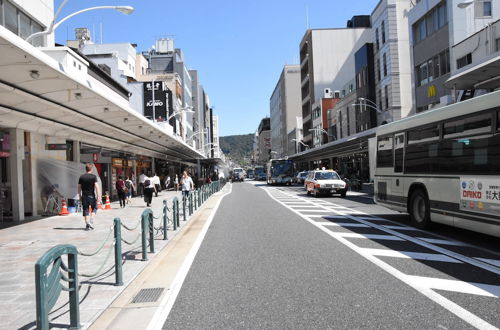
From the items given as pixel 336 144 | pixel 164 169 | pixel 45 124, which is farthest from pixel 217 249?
pixel 164 169

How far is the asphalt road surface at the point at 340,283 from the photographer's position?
4.77 m

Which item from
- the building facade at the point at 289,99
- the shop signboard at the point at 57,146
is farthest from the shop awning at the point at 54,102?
the building facade at the point at 289,99

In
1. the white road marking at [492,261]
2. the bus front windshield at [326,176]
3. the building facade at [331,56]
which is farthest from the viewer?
the building facade at [331,56]

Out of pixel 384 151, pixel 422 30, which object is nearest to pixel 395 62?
pixel 422 30

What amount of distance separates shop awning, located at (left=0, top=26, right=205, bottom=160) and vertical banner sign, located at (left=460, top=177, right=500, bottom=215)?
9.20m

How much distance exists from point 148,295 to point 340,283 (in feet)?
8.66

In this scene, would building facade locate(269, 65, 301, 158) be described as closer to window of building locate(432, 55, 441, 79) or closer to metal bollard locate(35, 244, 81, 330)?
window of building locate(432, 55, 441, 79)

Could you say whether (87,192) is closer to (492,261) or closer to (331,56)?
(492,261)

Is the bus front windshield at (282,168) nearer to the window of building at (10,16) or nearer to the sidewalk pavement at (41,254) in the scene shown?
the window of building at (10,16)

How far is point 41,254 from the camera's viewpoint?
929 centimetres

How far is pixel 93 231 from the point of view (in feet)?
42.2

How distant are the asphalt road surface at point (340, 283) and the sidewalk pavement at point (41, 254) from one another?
1.06 meters

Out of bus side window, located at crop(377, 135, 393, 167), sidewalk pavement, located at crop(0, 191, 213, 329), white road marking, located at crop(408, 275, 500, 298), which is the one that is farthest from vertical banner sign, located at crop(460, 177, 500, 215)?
sidewalk pavement, located at crop(0, 191, 213, 329)

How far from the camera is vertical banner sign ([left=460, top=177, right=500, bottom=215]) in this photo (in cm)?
828
